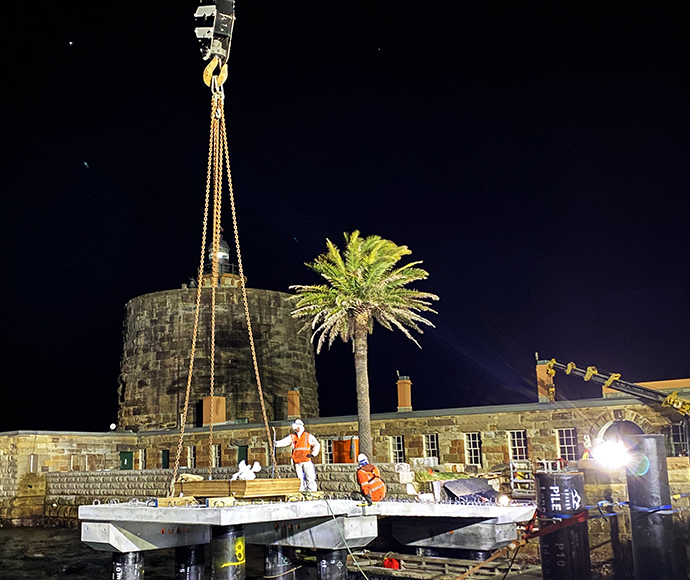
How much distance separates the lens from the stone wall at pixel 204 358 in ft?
161

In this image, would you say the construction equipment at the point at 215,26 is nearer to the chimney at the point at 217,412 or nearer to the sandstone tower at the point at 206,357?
the chimney at the point at 217,412

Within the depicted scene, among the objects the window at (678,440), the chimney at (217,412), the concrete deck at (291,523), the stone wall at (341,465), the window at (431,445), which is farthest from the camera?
the chimney at (217,412)

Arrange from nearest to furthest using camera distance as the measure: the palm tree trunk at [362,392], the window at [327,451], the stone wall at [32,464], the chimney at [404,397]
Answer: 1. the palm tree trunk at [362,392]
2. the chimney at [404,397]
3. the window at [327,451]
4. the stone wall at [32,464]

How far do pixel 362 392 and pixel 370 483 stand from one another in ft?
31.0

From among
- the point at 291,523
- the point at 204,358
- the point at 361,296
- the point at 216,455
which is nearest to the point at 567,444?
the point at 361,296

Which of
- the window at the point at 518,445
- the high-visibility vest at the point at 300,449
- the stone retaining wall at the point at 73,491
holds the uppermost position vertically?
the high-visibility vest at the point at 300,449

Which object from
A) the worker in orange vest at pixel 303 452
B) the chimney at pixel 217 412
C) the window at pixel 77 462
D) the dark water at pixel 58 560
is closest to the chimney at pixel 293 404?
the chimney at pixel 217 412

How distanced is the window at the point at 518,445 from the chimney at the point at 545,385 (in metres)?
1.74

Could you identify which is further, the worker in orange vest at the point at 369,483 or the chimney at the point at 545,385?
the chimney at the point at 545,385

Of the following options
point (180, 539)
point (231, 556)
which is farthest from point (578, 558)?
point (180, 539)

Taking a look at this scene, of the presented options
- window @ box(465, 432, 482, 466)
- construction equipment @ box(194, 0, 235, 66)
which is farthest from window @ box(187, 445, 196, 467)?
construction equipment @ box(194, 0, 235, 66)

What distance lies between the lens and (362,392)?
92.5 feet

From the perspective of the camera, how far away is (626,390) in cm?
2738

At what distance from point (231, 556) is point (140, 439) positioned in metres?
28.9
